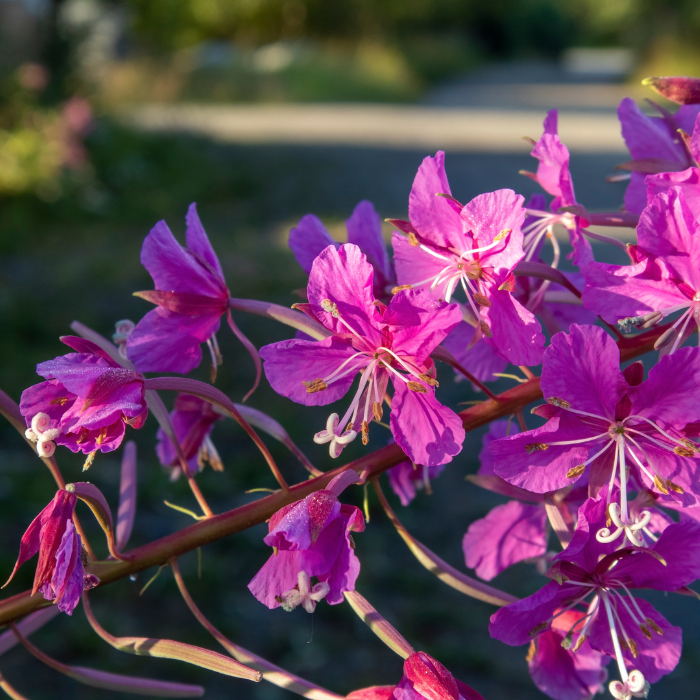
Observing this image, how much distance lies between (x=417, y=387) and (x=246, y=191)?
956cm

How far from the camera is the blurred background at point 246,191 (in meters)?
3.05

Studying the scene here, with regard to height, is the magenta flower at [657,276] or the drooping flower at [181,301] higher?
the magenta flower at [657,276]

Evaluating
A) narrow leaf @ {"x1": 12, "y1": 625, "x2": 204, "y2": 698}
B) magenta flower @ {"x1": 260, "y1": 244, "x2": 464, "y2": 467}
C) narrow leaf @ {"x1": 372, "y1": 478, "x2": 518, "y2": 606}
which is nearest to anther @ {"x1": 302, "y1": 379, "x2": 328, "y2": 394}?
magenta flower @ {"x1": 260, "y1": 244, "x2": 464, "y2": 467}

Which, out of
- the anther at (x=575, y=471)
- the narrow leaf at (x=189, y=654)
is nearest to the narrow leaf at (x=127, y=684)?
the narrow leaf at (x=189, y=654)

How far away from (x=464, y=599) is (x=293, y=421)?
5.02 ft

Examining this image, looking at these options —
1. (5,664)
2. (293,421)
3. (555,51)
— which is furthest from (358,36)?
→ (5,664)

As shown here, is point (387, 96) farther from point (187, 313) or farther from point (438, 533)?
point (187, 313)

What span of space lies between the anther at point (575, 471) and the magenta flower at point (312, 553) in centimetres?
19

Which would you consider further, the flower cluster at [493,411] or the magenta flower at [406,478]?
the magenta flower at [406,478]

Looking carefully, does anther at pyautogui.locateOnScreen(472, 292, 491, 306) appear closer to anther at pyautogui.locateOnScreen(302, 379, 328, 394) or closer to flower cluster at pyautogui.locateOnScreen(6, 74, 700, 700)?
flower cluster at pyautogui.locateOnScreen(6, 74, 700, 700)

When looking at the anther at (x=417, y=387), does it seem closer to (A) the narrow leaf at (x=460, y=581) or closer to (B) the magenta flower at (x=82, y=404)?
(A) the narrow leaf at (x=460, y=581)

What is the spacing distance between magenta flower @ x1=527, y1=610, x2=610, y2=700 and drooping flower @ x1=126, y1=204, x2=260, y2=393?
41 centimetres

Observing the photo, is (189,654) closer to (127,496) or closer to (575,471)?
(127,496)

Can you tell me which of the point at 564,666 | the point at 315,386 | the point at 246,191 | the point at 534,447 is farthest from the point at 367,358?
the point at 246,191
